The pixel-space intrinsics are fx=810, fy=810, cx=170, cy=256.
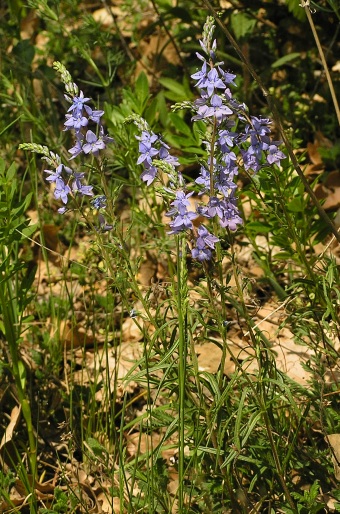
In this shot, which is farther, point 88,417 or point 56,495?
point 88,417

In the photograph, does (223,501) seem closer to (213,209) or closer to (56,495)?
(56,495)

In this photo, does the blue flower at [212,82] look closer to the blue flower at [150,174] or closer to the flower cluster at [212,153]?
the flower cluster at [212,153]

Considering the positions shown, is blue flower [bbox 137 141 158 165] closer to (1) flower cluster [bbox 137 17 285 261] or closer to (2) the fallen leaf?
(1) flower cluster [bbox 137 17 285 261]

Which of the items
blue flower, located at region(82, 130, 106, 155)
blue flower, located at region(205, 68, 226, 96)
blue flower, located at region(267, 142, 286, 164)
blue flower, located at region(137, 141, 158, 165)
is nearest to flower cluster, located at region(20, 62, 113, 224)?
blue flower, located at region(82, 130, 106, 155)

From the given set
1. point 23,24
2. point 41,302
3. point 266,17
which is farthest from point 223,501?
point 23,24

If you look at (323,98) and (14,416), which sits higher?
(323,98)

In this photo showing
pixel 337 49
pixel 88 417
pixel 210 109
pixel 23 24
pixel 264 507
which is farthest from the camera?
pixel 23 24

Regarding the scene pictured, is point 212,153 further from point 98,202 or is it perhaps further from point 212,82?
point 98,202

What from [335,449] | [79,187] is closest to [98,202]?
[79,187]

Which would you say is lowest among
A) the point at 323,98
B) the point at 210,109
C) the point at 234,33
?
Answer: the point at 210,109

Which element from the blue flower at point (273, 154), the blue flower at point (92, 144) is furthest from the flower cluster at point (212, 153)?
the blue flower at point (92, 144)
